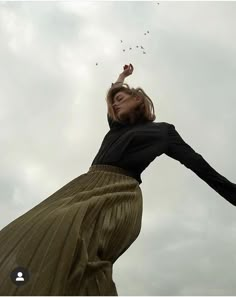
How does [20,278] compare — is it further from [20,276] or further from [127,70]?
[127,70]

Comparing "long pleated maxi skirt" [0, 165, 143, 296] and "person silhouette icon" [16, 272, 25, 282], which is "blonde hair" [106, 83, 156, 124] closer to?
"long pleated maxi skirt" [0, 165, 143, 296]

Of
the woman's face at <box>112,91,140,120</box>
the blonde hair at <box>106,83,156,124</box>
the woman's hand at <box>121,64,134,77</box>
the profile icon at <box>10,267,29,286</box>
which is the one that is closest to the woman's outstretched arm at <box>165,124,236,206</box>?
the blonde hair at <box>106,83,156,124</box>

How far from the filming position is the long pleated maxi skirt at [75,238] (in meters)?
5.00

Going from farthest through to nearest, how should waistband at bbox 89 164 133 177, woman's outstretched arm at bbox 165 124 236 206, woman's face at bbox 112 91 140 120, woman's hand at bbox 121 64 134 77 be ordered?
1. woman's hand at bbox 121 64 134 77
2. woman's face at bbox 112 91 140 120
3. waistband at bbox 89 164 133 177
4. woman's outstretched arm at bbox 165 124 236 206

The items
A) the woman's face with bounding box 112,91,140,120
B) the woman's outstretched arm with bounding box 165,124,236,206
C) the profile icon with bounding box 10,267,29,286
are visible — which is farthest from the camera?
the woman's face with bounding box 112,91,140,120

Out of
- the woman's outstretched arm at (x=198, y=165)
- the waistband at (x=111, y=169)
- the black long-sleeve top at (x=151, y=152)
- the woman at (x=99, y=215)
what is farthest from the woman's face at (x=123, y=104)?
the waistband at (x=111, y=169)

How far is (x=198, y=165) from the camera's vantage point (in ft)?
20.7

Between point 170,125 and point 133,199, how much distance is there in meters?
1.25

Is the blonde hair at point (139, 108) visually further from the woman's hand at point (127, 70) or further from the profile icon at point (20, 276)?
the profile icon at point (20, 276)

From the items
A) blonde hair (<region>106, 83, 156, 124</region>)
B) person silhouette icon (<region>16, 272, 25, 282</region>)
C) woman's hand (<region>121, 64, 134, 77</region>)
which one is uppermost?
woman's hand (<region>121, 64, 134, 77</region>)

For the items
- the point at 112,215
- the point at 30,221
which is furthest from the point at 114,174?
the point at 30,221

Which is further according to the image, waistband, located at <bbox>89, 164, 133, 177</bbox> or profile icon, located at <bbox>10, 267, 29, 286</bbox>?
waistband, located at <bbox>89, 164, 133, 177</bbox>

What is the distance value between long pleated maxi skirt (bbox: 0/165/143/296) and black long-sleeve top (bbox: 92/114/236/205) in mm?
259

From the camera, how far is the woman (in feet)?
16.5
